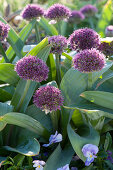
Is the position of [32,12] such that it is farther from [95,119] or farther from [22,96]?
[95,119]

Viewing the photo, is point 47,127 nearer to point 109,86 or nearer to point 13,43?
point 109,86

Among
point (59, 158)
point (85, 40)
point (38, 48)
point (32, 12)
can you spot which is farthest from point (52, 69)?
point (59, 158)

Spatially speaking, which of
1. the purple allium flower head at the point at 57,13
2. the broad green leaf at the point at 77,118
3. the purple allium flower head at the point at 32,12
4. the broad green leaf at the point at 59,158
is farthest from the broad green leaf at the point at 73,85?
the purple allium flower head at the point at 32,12

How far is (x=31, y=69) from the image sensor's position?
122cm

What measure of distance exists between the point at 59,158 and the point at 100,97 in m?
0.41

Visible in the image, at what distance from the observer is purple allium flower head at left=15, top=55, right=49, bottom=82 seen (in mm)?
1221

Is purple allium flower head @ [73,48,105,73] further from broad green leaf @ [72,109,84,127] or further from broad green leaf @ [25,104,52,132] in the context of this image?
broad green leaf @ [25,104,52,132]

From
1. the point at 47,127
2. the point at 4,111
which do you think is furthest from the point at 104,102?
the point at 4,111

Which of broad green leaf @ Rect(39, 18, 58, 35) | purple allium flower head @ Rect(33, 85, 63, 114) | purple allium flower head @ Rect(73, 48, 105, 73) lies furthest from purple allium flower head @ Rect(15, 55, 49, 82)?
broad green leaf @ Rect(39, 18, 58, 35)

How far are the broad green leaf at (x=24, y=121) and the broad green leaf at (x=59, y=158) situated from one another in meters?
0.13

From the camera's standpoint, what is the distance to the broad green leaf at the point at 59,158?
1.30 metres

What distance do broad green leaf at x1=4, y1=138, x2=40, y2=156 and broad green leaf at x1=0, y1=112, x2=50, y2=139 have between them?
0.07 metres

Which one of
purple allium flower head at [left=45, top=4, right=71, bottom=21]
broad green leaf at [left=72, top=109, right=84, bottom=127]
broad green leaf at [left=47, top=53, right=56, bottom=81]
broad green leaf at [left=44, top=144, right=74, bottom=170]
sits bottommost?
broad green leaf at [left=44, top=144, right=74, bottom=170]

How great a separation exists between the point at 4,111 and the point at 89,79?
504 mm
